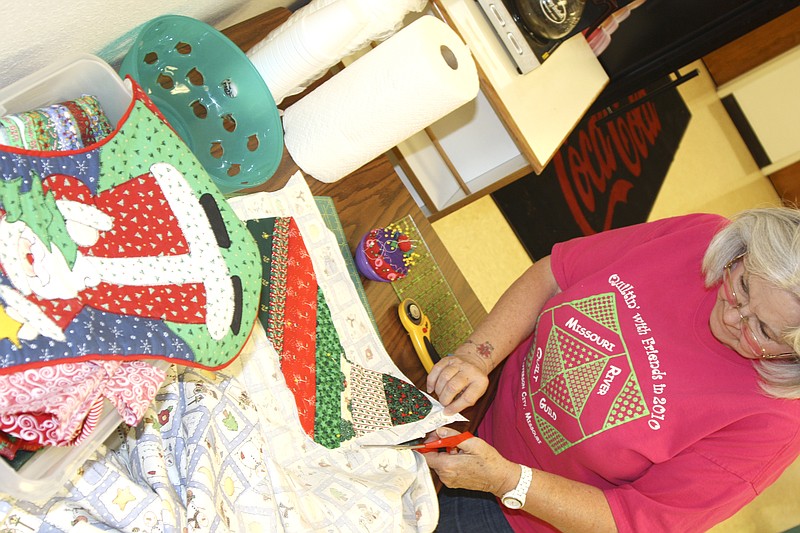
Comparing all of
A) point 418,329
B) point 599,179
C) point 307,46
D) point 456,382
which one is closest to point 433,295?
point 418,329

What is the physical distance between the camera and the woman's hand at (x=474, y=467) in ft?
4.05

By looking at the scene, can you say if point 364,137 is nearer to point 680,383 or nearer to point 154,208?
point 154,208

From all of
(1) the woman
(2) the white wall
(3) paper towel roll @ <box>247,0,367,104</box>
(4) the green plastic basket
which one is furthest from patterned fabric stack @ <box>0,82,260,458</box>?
(1) the woman

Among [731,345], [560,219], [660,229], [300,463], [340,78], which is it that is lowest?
[560,219]

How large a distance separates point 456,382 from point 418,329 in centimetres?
14

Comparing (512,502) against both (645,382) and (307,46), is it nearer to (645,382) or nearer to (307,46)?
(645,382)

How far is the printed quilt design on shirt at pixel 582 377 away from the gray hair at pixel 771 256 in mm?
197

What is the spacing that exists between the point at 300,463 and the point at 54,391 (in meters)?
0.49

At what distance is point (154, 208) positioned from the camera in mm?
776

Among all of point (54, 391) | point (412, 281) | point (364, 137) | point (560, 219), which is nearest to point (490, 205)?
point (560, 219)

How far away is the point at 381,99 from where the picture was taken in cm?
118

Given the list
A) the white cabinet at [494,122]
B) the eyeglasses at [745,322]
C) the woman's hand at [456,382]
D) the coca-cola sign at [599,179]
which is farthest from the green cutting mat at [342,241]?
the coca-cola sign at [599,179]

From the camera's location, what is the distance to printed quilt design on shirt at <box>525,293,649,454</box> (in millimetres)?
1238

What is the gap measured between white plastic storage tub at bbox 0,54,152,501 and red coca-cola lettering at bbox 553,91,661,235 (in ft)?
7.38
